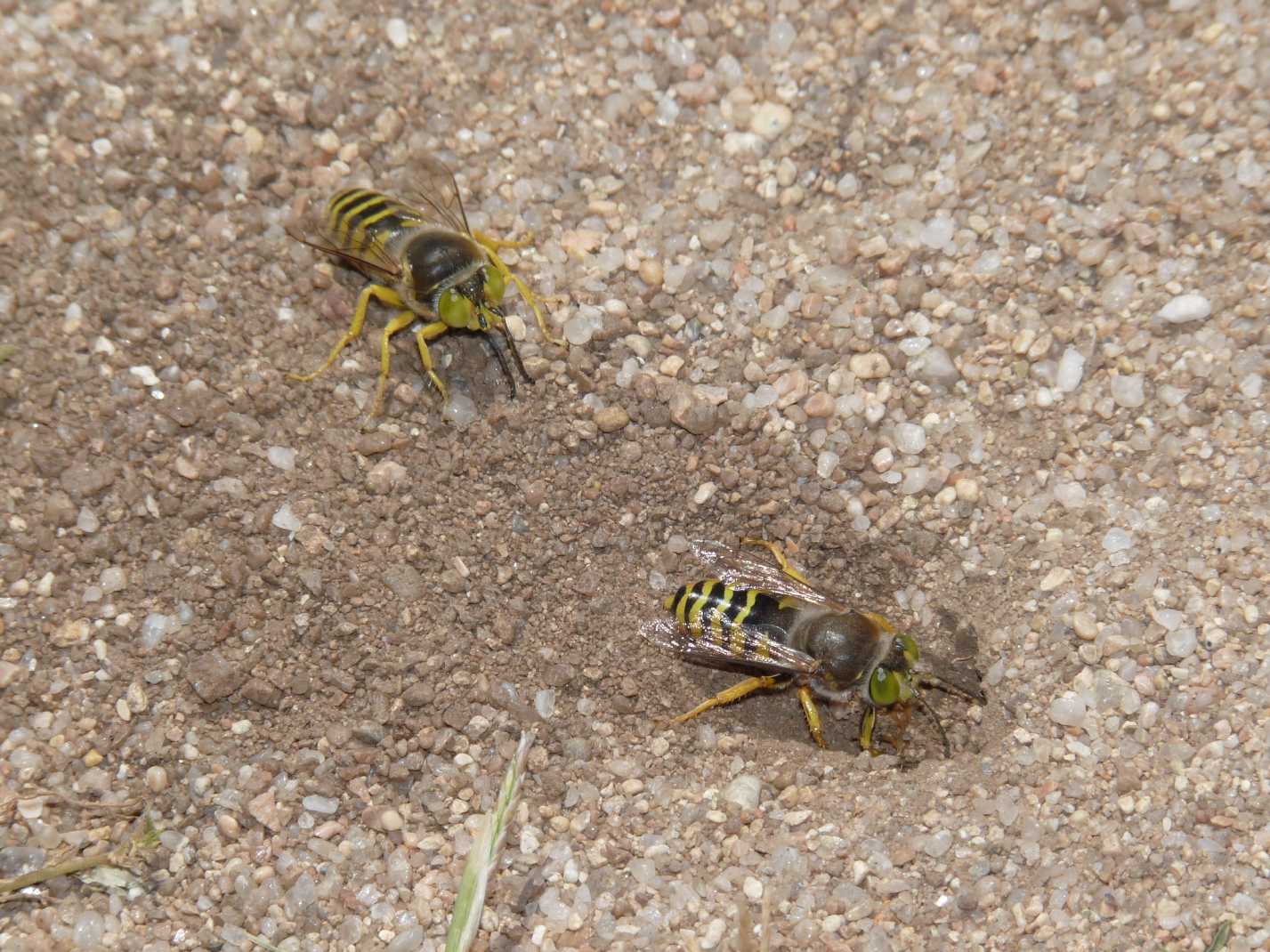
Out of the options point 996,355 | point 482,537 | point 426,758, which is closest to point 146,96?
point 482,537

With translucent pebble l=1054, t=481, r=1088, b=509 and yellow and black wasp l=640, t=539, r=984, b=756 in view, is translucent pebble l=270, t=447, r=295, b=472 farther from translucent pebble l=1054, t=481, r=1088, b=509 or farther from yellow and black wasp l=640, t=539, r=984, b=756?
translucent pebble l=1054, t=481, r=1088, b=509

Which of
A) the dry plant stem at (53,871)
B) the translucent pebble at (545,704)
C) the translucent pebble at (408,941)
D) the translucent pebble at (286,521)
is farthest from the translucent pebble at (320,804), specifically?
the translucent pebble at (286,521)

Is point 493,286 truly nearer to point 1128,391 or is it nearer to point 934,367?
point 934,367

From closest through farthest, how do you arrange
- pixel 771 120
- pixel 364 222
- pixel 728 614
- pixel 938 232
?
pixel 728 614 < pixel 364 222 < pixel 938 232 < pixel 771 120

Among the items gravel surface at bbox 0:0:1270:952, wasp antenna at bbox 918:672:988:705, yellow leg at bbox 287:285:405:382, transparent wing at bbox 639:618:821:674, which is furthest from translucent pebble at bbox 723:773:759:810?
yellow leg at bbox 287:285:405:382

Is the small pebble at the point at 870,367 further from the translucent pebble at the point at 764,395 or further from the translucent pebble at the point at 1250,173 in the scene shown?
the translucent pebble at the point at 1250,173

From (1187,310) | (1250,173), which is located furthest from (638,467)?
(1250,173)
